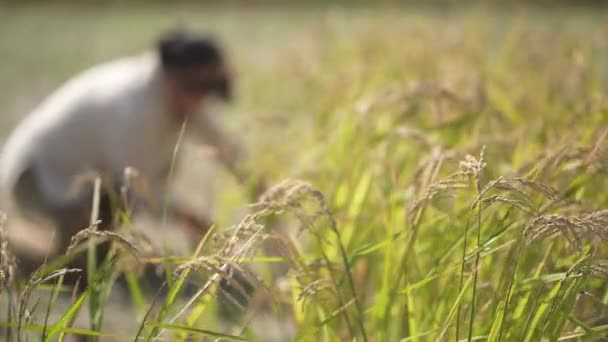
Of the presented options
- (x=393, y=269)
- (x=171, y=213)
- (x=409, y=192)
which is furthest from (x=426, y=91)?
(x=171, y=213)

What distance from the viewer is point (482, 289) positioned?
134cm

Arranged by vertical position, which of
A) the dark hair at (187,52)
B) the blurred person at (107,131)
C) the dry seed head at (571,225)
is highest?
the dry seed head at (571,225)

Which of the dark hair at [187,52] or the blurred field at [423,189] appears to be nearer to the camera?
the blurred field at [423,189]

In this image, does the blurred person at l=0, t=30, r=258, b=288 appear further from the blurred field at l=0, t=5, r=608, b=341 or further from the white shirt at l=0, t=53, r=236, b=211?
the blurred field at l=0, t=5, r=608, b=341

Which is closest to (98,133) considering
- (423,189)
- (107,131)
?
(107,131)

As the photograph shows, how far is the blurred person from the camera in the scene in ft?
8.76

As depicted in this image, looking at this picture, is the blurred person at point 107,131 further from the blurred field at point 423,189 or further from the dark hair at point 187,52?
the blurred field at point 423,189

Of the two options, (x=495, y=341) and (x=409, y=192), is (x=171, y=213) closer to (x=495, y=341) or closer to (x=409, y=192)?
(x=409, y=192)

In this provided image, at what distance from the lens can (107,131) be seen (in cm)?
268

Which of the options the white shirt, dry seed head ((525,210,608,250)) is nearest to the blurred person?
the white shirt

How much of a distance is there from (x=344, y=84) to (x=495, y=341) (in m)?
1.93

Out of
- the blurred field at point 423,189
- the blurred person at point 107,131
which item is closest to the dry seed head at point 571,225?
the blurred field at point 423,189

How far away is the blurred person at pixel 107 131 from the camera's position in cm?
267

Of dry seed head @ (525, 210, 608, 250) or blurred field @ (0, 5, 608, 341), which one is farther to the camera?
blurred field @ (0, 5, 608, 341)
